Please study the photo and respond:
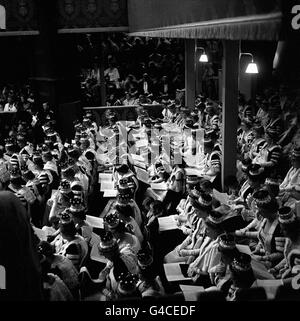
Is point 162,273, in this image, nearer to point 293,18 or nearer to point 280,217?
point 280,217

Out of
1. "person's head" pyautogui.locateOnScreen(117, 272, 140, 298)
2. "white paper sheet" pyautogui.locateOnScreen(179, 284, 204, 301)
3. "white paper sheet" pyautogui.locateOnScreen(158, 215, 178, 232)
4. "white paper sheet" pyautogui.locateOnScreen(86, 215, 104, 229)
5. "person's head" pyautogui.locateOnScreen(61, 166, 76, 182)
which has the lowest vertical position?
"white paper sheet" pyautogui.locateOnScreen(179, 284, 204, 301)

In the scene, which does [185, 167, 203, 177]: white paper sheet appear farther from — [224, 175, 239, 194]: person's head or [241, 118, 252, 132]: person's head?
[241, 118, 252, 132]: person's head

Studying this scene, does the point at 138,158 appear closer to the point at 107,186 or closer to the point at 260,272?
the point at 107,186

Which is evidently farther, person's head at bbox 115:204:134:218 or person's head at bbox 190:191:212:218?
person's head at bbox 115:204:134:218

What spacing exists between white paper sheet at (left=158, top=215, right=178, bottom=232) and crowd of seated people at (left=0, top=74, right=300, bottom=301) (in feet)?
0.13

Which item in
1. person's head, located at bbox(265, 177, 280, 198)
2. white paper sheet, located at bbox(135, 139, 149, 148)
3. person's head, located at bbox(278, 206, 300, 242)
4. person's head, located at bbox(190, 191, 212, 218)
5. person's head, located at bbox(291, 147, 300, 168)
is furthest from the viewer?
white paper sheet, located at bbox(135, 139, 149, 148)

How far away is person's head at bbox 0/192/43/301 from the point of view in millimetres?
2119

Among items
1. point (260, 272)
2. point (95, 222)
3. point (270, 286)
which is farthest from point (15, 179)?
point (270, 286)

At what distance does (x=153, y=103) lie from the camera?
15.3 m

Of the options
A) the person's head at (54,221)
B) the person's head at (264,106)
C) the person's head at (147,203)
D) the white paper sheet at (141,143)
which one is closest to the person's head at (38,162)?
the person's head at (54,221)

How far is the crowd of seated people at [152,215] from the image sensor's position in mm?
4152

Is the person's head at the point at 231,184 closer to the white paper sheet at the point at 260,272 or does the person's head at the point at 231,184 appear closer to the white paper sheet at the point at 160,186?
the white paper sheet at the point at 160,186

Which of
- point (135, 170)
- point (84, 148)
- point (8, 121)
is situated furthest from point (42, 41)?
point (135, 170)

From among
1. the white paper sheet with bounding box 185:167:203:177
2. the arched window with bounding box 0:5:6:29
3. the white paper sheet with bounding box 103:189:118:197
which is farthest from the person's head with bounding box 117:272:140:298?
the arched window with bounding box 0:5:6:29
